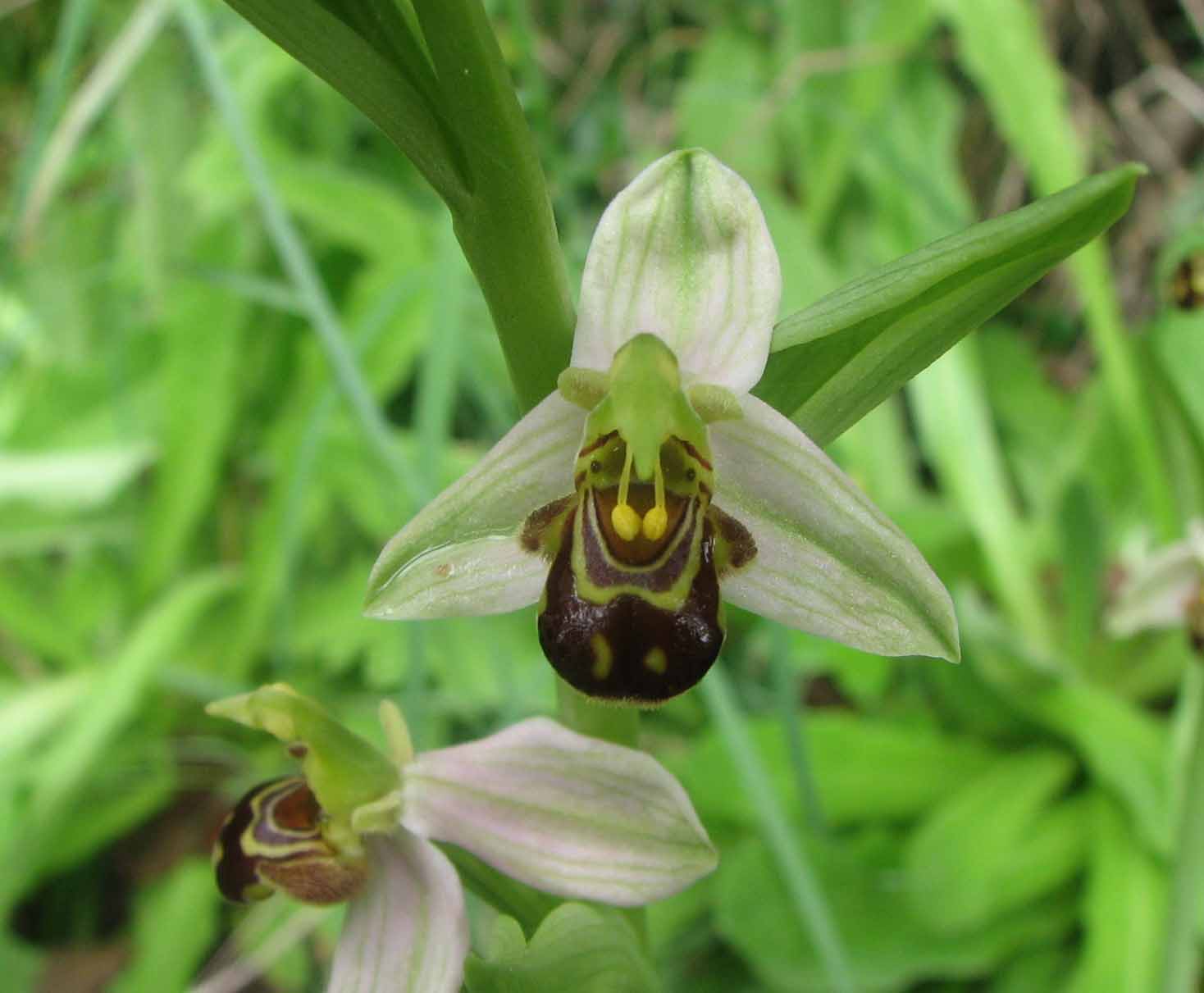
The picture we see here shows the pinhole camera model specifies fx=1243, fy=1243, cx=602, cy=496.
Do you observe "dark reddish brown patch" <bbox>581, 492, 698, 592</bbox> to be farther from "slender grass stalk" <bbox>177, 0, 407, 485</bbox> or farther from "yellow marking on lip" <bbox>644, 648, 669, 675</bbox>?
"slender grass stalk" <bbox>177, 0, 407, 485</bbox>

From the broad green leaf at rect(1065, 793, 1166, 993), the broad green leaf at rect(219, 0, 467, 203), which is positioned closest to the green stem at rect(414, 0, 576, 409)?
the broad green leaf at rect(219, 0, 467, 203)

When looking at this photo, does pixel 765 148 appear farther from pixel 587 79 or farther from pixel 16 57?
pixel 16 57

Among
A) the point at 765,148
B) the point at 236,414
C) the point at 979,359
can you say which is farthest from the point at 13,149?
the point at 979,359

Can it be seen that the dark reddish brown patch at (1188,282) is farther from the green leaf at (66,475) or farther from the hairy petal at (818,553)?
the green leaf at (66,475)

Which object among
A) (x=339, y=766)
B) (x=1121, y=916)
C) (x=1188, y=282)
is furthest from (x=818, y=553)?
(x=1121, y=916)

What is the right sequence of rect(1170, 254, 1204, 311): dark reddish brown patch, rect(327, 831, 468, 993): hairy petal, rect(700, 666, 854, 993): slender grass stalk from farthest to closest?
rect(700, 666, 854, 993): slender grass stalk, rect(1170, 254, 1204, 311): dark reddish brown patch, rect(327, 831, 468, 993): hairy petal

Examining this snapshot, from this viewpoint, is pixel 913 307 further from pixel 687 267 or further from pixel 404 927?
pixel 404 927
